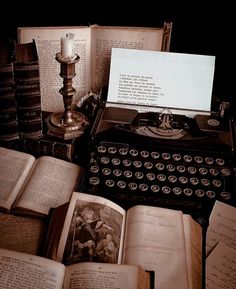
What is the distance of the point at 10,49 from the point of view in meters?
1.40

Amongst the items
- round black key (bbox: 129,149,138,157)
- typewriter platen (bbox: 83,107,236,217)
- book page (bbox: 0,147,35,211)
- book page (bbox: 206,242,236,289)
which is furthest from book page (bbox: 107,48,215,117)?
book page (bbox: 206,242,236,289)

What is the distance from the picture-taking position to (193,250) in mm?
1255

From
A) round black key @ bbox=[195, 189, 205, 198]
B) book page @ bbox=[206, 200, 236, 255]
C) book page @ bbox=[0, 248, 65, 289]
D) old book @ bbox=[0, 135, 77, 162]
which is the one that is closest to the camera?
book page @ bbox=[0, 248, 65, 289]

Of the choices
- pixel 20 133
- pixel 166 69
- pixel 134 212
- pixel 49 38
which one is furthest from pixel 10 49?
pixel 134 212

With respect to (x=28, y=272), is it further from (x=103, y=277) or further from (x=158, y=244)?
(x=158, y=244)

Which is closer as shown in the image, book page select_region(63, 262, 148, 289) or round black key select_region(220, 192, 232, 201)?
book page select_region(63, 262, 148, 289)

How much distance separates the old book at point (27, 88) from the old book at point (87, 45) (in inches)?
2.6

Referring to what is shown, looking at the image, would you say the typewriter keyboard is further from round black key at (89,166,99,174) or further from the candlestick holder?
the candlestick holder

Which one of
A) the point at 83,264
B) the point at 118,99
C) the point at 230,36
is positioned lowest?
the point at 83,264

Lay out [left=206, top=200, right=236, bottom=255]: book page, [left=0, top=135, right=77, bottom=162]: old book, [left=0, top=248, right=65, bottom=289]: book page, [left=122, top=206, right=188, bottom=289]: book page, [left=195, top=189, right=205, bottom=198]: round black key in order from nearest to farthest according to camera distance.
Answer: [left=0, top=248, right=65, bottom=289]: book page, [left=122, top=206, right=188, bottom=289]: book page, [left=206, top=200, right=236, bottom=255]: book page, [left=195, top=189, right=205, bottom=198]: round black key, [left=0, top=135, right=77, bottom=162]: old book

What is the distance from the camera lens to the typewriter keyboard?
4.67 feet

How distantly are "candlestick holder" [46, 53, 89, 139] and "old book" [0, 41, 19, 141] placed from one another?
0.51 feet

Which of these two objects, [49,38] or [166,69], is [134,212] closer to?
[166,69]

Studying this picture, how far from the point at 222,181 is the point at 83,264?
631 millimetres
